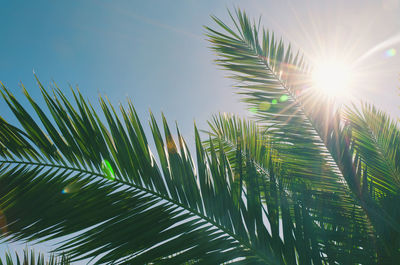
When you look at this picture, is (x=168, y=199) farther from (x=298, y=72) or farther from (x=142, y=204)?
(x=298, y=72)

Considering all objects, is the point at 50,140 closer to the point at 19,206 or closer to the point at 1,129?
the point at 1,129

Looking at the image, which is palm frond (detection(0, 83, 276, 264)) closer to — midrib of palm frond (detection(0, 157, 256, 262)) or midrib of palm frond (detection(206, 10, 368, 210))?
midrib of palm frond (detection(0, 157, 256, 262))

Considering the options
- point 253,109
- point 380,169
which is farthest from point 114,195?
point 380,169

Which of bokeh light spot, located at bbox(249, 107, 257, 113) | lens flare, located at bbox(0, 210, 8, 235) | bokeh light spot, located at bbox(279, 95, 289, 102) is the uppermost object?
bokeh light spot, located at bbox(279, 95, 289, 102)

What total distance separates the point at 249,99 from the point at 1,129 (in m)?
1.75

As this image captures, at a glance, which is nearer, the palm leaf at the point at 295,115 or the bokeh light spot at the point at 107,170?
the bokeh light spot at the point at 107,170

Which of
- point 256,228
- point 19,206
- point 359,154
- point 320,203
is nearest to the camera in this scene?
point 19,206

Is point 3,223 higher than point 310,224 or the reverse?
higher

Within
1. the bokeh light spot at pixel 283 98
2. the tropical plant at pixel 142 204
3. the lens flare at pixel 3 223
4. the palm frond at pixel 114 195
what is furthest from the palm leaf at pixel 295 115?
the lens flare at pixel 3 223

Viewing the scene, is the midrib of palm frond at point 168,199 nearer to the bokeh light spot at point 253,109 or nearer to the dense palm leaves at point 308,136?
the dense palm leaves at point 308,136

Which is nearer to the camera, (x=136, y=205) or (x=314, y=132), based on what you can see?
(x=136, y=205)

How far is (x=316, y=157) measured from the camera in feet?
7.38

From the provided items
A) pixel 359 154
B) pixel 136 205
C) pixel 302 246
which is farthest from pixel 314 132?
pixel 136 205

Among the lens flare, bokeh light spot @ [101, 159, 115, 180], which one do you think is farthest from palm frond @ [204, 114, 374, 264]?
the lens flare
